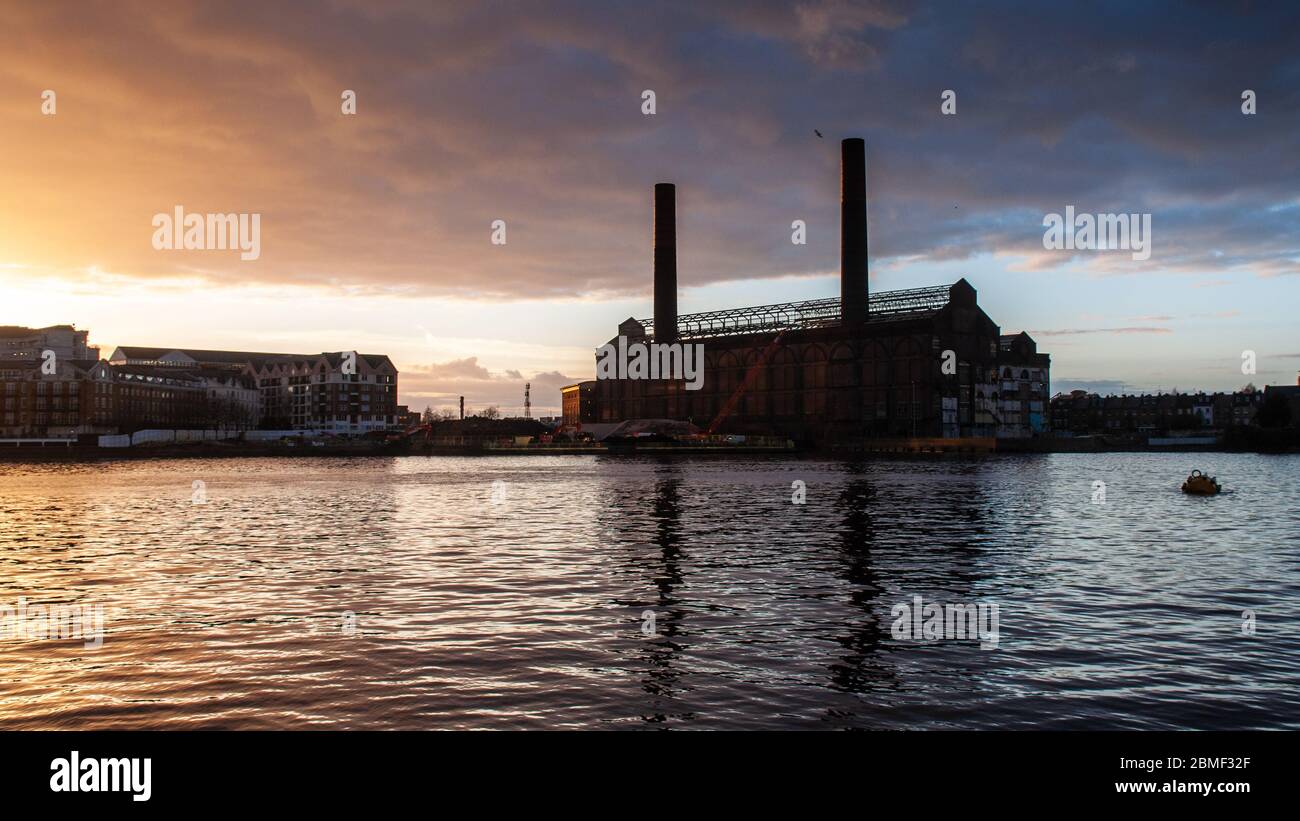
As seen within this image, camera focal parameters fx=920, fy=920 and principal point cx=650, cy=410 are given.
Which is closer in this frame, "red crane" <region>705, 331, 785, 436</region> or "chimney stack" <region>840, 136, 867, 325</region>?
"chimney stack" <region>840, 136, 867, 325</region>

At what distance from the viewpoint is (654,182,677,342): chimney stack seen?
146 meters

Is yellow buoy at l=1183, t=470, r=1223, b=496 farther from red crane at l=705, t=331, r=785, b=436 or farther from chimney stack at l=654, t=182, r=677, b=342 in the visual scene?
chimney stack at l=654, t=182, r=677, b=342

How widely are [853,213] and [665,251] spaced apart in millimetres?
32644

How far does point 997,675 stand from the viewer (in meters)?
14.4

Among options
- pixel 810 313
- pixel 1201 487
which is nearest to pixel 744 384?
pixel 810 313

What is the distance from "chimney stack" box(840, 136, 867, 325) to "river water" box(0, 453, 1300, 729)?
88.2 metres

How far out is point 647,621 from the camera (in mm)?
18656

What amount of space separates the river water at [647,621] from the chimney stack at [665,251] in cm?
10512

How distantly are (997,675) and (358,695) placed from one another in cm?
966

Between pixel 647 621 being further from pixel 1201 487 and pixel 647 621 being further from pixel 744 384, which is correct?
pixel 744 384

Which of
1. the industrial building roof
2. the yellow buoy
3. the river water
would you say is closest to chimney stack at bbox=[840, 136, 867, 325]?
the industrial building roof

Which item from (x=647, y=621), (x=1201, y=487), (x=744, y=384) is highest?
(x=744, y=384)
